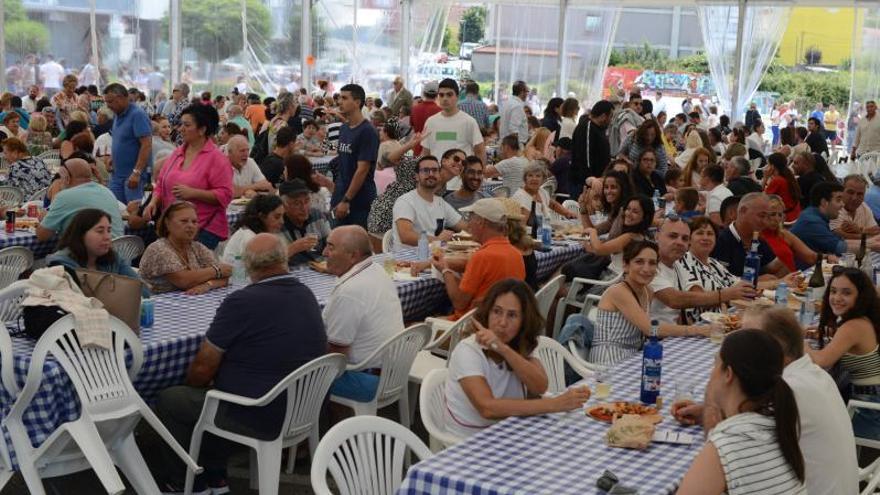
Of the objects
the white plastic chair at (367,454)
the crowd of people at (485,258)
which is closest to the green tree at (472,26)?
the crowd of people at (485,258)

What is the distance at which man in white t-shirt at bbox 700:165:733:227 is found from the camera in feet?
28.9

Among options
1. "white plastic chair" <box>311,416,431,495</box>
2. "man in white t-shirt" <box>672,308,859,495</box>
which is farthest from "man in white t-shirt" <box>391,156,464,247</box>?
"man in white t-shirt" <box>672,308,859,495</box>

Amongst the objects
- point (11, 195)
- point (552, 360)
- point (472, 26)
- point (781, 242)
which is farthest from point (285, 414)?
point (472, 26)

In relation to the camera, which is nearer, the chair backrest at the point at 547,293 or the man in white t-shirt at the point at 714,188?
the chair backrest at the point at 547,293

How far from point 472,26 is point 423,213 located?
16.7 m

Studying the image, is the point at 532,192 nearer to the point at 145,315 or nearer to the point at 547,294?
the point at 547,294

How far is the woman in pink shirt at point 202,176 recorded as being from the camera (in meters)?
6.63

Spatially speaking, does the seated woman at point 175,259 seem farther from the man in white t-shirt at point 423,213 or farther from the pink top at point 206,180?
the man in white t-shirt at point 423,213

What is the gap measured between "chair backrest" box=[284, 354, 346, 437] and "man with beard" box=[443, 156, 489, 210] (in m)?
3.43

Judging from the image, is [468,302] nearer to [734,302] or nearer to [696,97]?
[734,302]

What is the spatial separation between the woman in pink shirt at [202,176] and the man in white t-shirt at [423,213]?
1136mm

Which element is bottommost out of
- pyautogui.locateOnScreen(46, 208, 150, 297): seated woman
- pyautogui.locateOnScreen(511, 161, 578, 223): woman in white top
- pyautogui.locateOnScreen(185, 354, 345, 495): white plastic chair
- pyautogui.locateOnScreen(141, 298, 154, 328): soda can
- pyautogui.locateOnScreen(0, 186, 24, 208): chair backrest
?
pyautogui.locateOnScreen(185, 354, 345, 495): white plastic chair

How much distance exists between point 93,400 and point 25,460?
318 mm

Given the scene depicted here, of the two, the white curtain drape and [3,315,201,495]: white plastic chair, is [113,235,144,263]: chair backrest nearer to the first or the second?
[3,315,201,495]: white plastic chair
